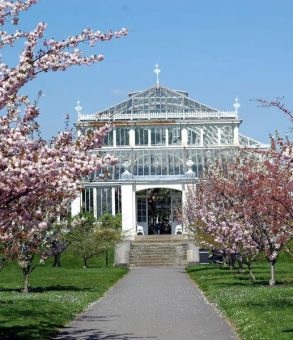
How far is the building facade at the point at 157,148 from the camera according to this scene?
54281 millimetres

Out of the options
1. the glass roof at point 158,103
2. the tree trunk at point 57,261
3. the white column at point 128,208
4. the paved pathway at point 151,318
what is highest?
the glass roof at point 158,103

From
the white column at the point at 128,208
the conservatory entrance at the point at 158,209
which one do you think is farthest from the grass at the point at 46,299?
the conservatory entrance at the point at 158,209

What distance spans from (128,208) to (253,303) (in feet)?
116

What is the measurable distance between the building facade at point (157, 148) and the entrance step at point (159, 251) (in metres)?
3.91

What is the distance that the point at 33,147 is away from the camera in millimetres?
9891

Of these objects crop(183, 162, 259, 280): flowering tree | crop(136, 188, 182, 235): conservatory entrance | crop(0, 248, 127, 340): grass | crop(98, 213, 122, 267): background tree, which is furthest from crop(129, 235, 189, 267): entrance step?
crop(183, 162, 259, 280): flowering tree

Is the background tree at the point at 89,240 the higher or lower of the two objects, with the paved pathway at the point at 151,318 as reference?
higher

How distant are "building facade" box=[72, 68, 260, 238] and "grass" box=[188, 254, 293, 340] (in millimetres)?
25146

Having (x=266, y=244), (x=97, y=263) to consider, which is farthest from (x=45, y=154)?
(x=97, y=263)

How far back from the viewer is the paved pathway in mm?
13281

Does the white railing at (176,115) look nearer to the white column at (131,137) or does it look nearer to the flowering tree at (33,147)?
the white column at (131,137)

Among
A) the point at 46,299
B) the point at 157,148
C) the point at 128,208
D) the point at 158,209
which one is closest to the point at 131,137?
the point at 157,148

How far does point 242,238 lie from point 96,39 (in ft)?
53.8

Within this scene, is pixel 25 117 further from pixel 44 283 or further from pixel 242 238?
pixel 44 283
